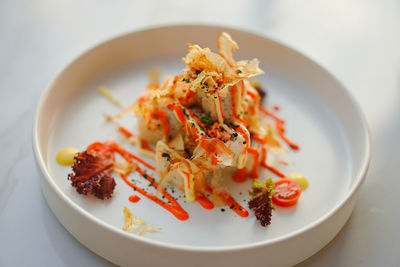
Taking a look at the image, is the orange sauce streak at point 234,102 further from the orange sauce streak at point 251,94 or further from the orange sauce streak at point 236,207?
the orange sauce streak at point 236,207

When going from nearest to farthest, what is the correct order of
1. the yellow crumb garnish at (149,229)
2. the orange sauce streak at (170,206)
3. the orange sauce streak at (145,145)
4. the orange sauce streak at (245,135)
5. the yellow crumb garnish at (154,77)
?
1. the yellow crumb garnish at (149,229)
2. the orange sauce streak at (170,206)
3. the orange sauce streak at (245,135)
4. the orange sauce streak at (145,145)
5. the yellow crumb garnish at (154,77)

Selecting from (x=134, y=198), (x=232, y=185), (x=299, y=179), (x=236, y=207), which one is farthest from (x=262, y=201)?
(x=134, y=198)

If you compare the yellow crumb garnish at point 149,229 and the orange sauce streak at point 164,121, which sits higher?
the orange sauce streak at point 164,121

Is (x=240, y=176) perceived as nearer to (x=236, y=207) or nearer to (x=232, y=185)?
(x=232, y=185)

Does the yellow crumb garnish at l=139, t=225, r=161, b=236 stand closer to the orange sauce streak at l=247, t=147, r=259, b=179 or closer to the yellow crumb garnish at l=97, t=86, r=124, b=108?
the orange sauce streak at l=247, t=147, r=259, b=179

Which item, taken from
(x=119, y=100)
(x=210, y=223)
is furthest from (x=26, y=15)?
(x=210, y=223)

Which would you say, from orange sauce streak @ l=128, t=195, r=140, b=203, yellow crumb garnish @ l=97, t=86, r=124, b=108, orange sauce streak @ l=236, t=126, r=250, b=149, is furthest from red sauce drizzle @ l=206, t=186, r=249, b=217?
yellow crumb garnish @ l=97, t=86, r=124, b=108

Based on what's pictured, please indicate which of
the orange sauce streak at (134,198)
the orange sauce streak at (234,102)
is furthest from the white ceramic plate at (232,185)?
the orange sauce streak at (234,102)
